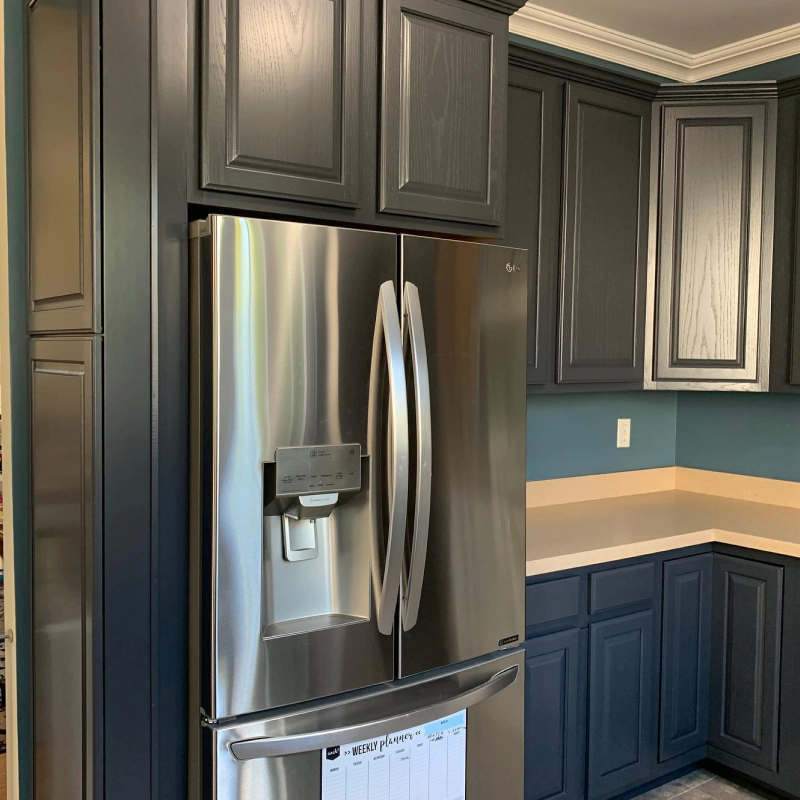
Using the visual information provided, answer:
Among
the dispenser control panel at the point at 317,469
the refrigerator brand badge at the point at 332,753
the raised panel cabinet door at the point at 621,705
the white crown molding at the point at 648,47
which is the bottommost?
the raised panel cabinet door at the point at 621,705

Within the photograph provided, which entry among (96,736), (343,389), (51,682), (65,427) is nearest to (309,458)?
(343,389)

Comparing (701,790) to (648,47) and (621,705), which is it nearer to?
(621,705)

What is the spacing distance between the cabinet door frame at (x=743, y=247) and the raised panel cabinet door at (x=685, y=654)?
676 millimetres

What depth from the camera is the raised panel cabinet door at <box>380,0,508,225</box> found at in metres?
1.92

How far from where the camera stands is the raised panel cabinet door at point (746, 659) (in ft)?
8.78

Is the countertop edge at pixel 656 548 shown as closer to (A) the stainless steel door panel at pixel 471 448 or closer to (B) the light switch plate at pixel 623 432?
(A) the stainless steel door panel at pixel 471 448

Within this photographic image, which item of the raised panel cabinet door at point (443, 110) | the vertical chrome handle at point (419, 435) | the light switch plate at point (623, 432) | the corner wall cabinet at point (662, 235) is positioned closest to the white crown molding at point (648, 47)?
the corner wall cabinet at point (662, 235)

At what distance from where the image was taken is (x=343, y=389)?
1.72 m

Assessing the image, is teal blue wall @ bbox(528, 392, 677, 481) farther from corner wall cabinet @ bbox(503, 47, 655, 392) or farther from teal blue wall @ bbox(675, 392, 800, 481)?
corner wall cabinet @ bbox(503, 47, 655, 392)

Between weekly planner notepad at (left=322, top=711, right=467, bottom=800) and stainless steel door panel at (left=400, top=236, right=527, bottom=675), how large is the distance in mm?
154

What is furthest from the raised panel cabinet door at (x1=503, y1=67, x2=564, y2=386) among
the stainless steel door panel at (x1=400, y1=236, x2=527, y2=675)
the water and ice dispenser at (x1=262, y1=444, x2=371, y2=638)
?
the water and ice dispenser at (x1=262, y1=444, x2=371, y2=638)

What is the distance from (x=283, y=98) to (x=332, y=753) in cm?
140

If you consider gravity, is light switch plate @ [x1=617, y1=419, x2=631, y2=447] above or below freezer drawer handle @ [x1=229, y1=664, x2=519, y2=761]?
above

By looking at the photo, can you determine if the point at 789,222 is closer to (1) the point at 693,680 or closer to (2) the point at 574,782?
(1) the point at 693,680
